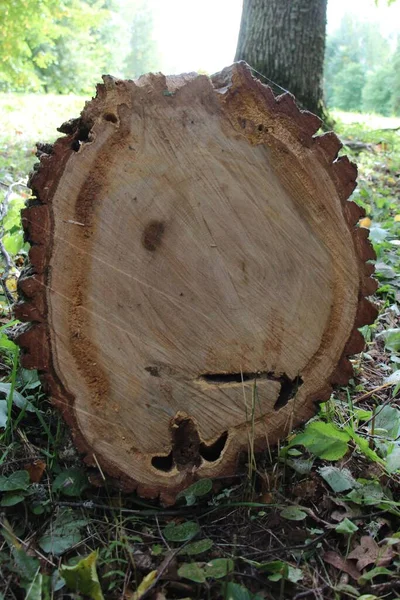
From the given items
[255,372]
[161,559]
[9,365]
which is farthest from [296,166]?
[9,365]

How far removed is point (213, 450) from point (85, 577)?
48 cm

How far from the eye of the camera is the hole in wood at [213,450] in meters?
1.49

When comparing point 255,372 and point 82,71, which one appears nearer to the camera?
point 255,372

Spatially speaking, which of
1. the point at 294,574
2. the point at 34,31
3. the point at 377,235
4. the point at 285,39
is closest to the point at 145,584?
the point at 294,574

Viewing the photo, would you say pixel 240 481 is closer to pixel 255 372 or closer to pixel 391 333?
pixel 255 372

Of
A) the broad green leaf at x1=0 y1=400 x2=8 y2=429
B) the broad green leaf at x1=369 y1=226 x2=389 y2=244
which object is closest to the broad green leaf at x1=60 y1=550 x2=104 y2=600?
the broad green leaf at x1=0 y1=400 x2=8 y2=429

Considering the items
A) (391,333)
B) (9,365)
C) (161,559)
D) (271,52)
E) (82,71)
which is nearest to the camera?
(161,559)

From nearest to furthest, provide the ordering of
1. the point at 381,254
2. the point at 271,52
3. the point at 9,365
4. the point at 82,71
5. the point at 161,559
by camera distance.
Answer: the point at 161,559 → the point at 9,365 → the point at 381,254 → the point at 271,52 → the point at 82,71

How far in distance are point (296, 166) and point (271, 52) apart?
2837 mm

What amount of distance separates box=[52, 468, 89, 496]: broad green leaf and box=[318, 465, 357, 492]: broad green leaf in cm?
62

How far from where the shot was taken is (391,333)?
216 centimetres

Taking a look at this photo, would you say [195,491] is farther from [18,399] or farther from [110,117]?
[110,117]

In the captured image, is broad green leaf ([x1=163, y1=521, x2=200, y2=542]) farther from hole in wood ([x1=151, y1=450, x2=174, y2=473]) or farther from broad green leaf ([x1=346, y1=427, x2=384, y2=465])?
broad green leaf ([x1=346, y1=427, x2=384, y2=465])

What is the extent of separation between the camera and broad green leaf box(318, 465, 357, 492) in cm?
144
